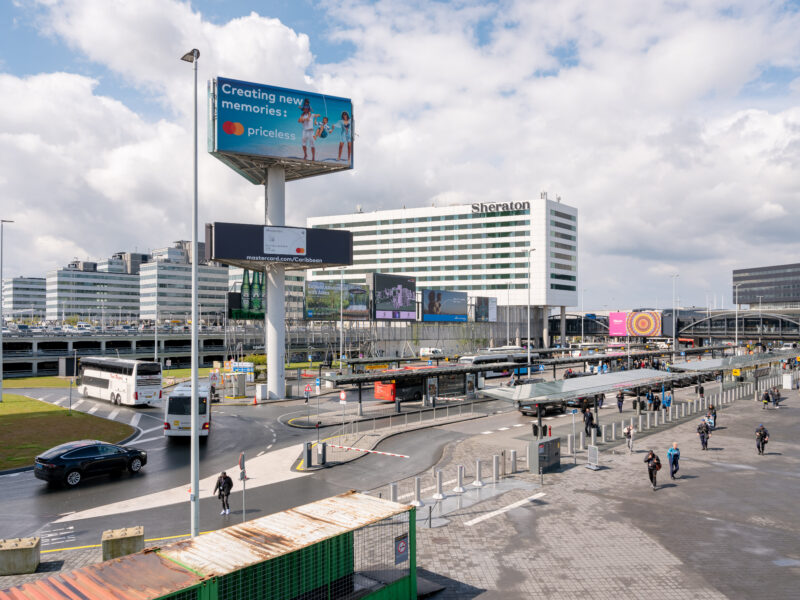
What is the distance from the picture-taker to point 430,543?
1480 cm

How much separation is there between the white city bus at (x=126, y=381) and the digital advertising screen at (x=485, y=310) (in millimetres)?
70922

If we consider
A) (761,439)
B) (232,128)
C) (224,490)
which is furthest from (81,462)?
(232,128)

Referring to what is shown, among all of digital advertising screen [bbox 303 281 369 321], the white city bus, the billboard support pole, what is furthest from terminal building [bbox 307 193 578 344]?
the white city bus

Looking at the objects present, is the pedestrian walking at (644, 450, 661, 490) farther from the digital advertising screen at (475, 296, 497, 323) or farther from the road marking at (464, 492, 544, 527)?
the digital advertising screen at (475, 296, 497, 323)

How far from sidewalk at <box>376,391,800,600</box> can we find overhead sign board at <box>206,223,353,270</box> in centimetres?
2735

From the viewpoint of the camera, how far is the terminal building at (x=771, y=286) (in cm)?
17312

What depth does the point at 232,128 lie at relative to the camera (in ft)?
144

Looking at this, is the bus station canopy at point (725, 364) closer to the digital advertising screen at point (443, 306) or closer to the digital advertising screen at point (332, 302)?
the digital advertising screen at point (332, 302)

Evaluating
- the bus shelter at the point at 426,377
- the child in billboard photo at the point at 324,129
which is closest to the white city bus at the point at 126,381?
the bus shelter at the point at 426,377

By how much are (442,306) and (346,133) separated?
4981cm

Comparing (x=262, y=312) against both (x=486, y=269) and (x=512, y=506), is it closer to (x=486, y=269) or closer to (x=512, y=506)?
(x=512, y=506)

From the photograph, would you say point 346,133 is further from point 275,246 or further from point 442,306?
point 442,306

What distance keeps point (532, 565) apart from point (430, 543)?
286 centimetres

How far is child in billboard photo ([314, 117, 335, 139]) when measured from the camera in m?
47.1
